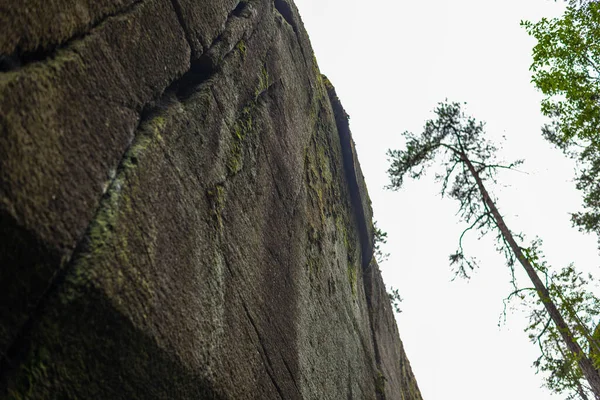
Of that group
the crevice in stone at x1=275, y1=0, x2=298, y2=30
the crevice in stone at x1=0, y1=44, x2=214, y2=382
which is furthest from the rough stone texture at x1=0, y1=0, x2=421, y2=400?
the crevice in stone at x1=275, y1=0, x2=298, y2=30

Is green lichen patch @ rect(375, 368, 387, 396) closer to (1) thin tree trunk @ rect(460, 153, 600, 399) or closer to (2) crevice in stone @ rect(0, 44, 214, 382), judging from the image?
(1) thin tree trunk @ rect(460, 153, 600, 399)

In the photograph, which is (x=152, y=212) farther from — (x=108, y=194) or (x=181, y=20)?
(x=181, y=20)

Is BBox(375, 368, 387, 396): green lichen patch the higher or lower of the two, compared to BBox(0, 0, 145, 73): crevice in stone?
lower

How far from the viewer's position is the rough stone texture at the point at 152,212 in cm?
246

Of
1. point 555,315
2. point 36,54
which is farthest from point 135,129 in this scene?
point 555,315

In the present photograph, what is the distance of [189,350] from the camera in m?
3.42

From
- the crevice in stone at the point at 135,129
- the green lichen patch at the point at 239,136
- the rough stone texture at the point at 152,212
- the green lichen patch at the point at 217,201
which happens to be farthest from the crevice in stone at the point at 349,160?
the green lichen patch at the point at 217,201

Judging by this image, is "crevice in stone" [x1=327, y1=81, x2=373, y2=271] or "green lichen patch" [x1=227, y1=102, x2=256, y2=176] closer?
"green lichen patch" [x1=227, y1=102, x2=256, y2=176]

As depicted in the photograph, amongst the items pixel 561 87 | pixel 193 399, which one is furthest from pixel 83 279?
pixel 561 87

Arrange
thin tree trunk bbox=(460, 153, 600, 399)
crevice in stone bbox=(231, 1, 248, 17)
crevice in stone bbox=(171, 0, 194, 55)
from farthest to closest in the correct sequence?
thin tree trunk bbox=(460, 153, 600, 399) → crevice in stone bbox=(231, 1, 248, 17) → crevice in stone bbox=(171, 0, 194, 55)

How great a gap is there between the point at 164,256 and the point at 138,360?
32.0 inches

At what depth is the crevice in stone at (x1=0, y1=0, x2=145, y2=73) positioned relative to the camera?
8.05ft

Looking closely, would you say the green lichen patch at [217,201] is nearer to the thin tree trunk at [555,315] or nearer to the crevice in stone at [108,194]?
the crevice in stone at [108,194]

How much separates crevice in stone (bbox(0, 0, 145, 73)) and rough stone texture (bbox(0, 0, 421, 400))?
12mm
